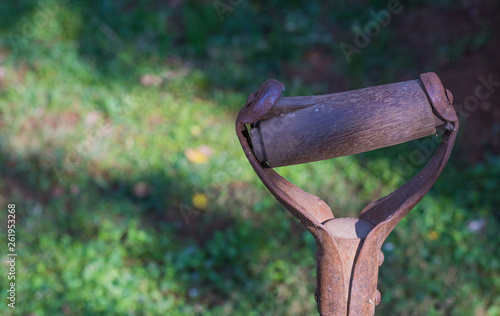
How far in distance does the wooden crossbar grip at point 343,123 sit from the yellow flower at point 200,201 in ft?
6.77

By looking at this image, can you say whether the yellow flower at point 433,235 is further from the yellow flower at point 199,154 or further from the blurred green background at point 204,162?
the yellow flower at point 199,154

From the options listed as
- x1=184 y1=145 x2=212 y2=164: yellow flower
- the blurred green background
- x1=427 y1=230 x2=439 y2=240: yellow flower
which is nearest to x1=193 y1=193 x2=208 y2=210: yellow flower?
the blurred green background

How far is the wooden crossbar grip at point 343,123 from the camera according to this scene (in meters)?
1.46

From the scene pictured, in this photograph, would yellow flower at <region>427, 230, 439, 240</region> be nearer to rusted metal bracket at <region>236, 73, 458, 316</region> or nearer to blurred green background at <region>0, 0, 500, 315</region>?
blurred green background at <region>0, 0, 500, 315</region>

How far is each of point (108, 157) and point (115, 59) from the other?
50.0 inches

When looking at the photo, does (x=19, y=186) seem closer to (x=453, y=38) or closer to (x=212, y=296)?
(x=212, y=296)

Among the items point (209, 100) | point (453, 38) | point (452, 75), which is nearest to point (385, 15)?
point (453, 38)

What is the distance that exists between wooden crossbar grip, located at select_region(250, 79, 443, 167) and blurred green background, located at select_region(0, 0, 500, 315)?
1.66 meters

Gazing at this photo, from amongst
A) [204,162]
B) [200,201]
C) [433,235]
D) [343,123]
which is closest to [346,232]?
[343,123]

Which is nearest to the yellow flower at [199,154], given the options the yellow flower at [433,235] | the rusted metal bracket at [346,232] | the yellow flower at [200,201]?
the yellow flower at [200,201]

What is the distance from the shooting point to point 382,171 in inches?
144

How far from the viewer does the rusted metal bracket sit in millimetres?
1496

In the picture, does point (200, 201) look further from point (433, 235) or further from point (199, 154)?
point (433, 235)

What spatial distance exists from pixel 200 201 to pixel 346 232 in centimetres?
207
